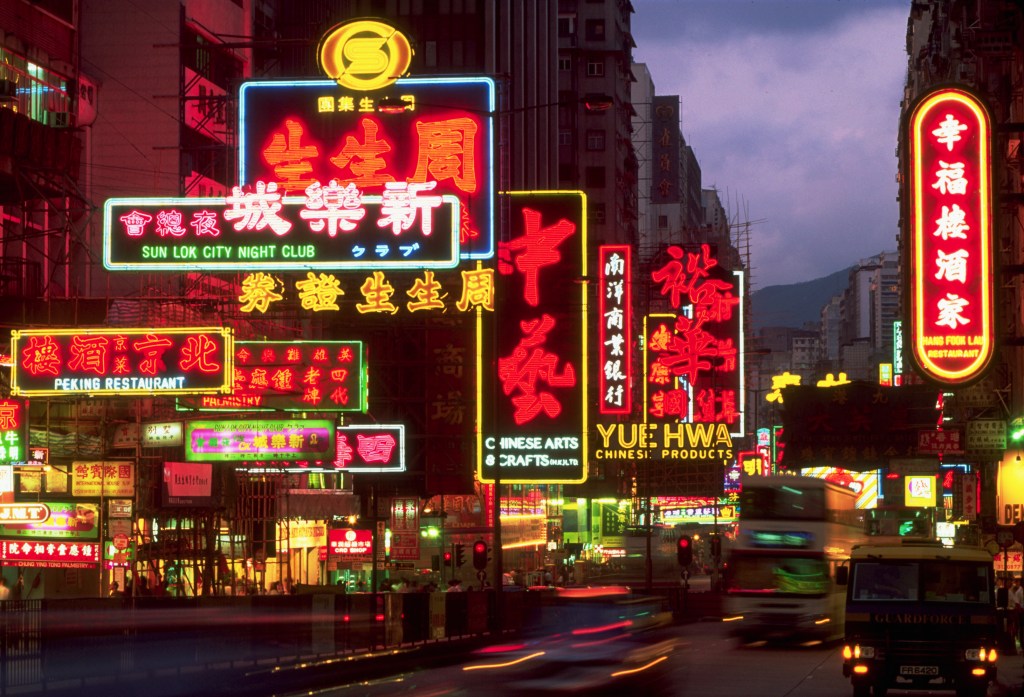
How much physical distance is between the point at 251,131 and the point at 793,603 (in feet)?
54.5

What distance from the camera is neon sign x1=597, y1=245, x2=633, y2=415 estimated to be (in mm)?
48625

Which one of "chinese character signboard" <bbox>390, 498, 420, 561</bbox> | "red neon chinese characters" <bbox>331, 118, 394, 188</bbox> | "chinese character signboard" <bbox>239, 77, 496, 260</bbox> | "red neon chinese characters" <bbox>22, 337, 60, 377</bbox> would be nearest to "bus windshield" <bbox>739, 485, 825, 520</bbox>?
"chinese character signboard" <bbox>239, 77, 496, 260</bbox>

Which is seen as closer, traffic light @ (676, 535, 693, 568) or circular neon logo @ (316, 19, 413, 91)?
circular neon logo @ (316, 19, 413, 91)

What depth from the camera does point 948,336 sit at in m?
22.3

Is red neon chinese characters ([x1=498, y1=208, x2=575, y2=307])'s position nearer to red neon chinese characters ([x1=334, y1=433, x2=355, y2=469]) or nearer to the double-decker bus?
red neon chinese characters ([x1=334, y1=433, x2=355, y2=469])

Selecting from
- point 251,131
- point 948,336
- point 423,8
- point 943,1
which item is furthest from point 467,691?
point 423,8

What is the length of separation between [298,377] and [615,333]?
1605 centimetres

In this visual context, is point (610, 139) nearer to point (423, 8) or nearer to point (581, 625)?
point (423, 8)

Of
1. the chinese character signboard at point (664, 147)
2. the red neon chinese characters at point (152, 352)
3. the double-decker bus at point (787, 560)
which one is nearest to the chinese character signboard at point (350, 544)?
the double-decker bus at point (787, 560)

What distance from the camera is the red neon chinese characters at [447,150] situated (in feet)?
116

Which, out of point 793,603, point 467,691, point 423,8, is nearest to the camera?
point 467,691

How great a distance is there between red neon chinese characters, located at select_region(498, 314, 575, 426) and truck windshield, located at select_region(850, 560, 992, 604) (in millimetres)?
15987

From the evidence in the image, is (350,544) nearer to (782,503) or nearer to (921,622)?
(782,503)

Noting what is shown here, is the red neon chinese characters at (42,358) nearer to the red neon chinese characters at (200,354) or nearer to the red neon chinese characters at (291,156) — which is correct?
the red neon chinese characters at (200,354)
